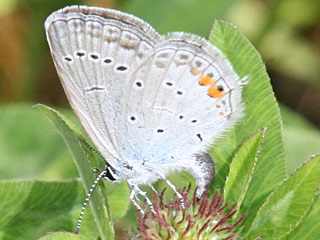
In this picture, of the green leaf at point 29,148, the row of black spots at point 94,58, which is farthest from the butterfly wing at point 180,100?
the green leaf at point 29,148

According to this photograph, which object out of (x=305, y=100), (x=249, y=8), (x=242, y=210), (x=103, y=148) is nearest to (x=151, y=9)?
(x=249, y=8)

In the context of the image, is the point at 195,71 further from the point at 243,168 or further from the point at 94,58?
the point at 243,168

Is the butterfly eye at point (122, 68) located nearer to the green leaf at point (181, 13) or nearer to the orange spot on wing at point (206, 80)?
the orange spot on wing at point (206, 80)

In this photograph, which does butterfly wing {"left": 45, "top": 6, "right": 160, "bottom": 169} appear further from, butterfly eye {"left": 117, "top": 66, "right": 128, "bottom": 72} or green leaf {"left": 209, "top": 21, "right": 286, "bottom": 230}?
green leaf {"left": 209, "top": 21, "right": 286, "bottom": 230}

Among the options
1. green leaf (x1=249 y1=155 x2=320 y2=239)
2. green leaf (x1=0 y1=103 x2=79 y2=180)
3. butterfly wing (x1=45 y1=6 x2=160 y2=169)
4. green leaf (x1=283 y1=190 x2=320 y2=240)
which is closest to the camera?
green leaf (x1=249 y1=155 x2=320 y2=239)

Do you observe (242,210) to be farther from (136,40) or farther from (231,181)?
(136,40)

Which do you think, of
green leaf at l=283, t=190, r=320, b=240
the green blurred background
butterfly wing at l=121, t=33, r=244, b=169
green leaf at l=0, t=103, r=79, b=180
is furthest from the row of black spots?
the green blurred background
